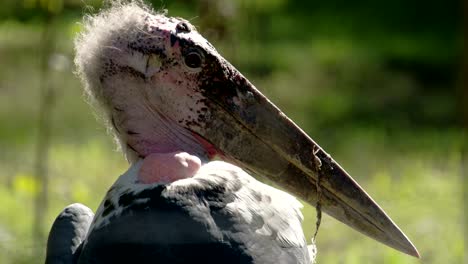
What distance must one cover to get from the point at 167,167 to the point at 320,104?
758 cm

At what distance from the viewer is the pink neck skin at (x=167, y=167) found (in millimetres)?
4430

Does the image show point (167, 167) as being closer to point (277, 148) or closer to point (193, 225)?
point (193, 225)

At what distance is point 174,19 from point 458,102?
7391 mm

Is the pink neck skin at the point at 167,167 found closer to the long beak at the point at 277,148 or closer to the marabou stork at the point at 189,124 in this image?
the marabou stork at the point at 189,124

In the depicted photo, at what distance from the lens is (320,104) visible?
12.0 metres

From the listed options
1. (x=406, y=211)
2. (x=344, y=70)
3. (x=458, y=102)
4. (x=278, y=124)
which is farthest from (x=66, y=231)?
(x=344, y=70)

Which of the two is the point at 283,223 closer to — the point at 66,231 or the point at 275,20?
the point at 66,231

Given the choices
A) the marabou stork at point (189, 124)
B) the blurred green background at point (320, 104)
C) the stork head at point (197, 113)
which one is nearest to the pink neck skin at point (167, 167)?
the marabou stork at point (189, 124)

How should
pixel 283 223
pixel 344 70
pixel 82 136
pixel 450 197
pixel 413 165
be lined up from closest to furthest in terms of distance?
pixel 283 223, pixel 450 197, pixel 413 165, pixel 82 136, pixel 344 70

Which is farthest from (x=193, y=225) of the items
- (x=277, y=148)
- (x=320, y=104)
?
(x=320, y=104)

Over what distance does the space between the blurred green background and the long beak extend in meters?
0.73

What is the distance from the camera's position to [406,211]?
792cm

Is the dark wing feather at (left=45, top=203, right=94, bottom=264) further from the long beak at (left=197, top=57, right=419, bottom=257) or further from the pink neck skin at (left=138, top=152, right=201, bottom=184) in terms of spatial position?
the long beak at (left=197, top=57, right=419, bottom=257)

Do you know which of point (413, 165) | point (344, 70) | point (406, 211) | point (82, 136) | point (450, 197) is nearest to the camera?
point (406, 211)
